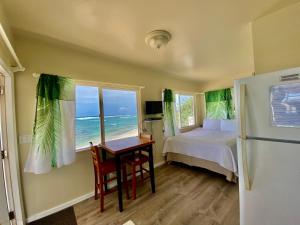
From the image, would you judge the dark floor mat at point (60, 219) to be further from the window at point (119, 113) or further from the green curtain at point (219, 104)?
the green curtain at point (219, 104)

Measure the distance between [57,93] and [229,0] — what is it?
230 centimetres

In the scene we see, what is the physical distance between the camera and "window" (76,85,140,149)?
247cm

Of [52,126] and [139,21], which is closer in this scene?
[139,21]

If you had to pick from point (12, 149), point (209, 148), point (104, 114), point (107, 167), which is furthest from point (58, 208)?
point (209, 148)

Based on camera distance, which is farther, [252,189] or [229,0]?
[229,0]

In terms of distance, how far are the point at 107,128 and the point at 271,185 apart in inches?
96.9

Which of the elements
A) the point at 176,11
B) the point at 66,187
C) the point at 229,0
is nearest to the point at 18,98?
the point at 66,187

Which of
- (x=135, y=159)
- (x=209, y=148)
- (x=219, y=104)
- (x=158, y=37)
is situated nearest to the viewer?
(x=158, y=37)

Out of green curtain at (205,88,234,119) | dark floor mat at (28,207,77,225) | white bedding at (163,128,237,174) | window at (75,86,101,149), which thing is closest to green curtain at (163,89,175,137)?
white bedding at (163,128,237,174)

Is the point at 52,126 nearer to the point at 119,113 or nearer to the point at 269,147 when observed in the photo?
the point at 119,113

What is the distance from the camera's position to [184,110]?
4.87 meters

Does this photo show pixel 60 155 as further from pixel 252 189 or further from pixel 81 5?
pixel 252 189

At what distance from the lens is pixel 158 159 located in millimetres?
3643

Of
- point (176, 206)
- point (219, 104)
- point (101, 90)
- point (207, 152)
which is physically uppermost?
point (101, 90)
